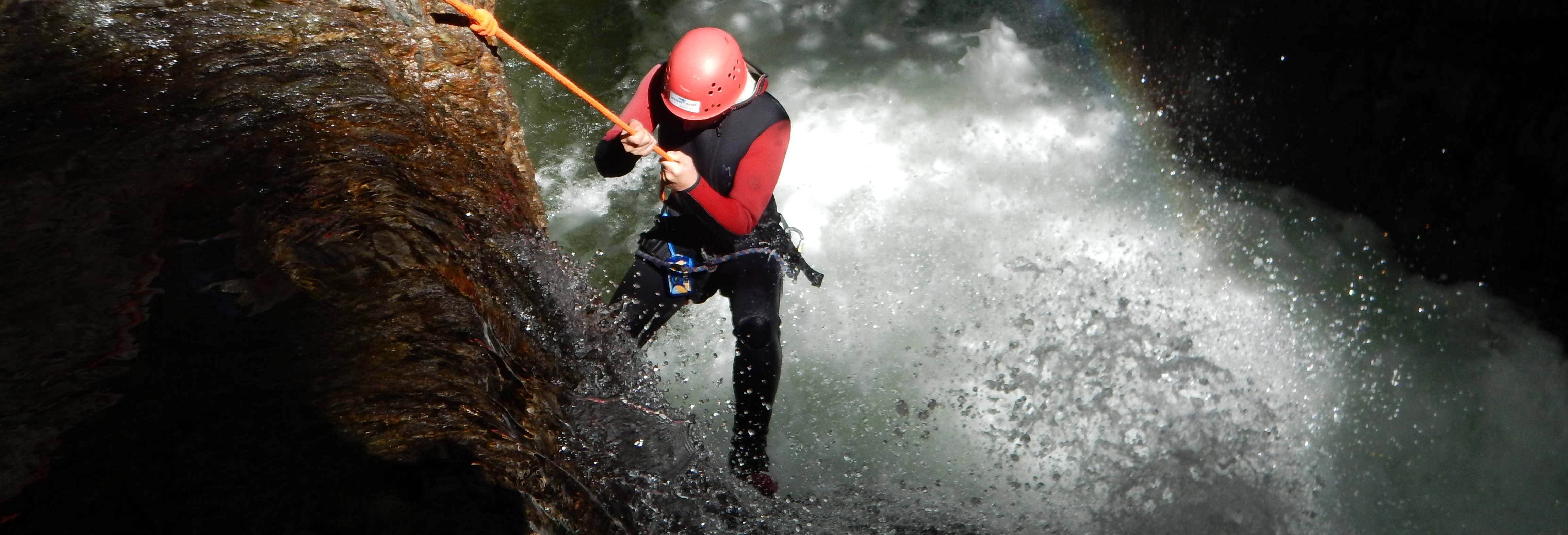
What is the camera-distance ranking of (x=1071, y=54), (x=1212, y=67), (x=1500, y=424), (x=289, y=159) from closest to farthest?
1. (x=289, y=159)
2. (x=1500, y=424)
3. (x=1212, y=67)
4. (x=1071, y=54)

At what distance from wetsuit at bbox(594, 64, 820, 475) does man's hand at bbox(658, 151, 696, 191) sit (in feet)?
0.13

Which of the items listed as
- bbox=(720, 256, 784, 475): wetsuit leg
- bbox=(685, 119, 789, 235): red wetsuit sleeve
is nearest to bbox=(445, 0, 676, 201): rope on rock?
bbox=(685, 119, 789, 235): red wetsuit sleeve

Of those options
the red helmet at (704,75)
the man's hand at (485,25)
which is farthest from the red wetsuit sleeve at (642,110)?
the man's hand at (485,25)

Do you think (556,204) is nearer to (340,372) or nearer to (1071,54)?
(340,372)

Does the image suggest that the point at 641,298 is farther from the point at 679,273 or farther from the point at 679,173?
the point at 679,173

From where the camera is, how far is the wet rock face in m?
1.47

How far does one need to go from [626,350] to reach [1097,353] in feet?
7.71

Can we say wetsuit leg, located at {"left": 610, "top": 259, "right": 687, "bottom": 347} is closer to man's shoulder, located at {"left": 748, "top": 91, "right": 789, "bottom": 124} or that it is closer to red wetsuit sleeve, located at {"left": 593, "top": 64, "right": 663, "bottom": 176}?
red wetsuit sleeve, located at {"left": 593, "top": 64, "right": 663, "bottom": 176}

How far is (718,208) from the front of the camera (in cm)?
258

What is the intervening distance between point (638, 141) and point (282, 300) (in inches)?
38.7

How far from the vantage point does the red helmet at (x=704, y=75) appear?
8.68 feet

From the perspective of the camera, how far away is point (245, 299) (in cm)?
188

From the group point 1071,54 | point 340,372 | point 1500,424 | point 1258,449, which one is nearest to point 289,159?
point 340,372

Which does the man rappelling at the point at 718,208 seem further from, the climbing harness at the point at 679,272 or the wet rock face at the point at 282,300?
the wet rock face at the point at 282,300
